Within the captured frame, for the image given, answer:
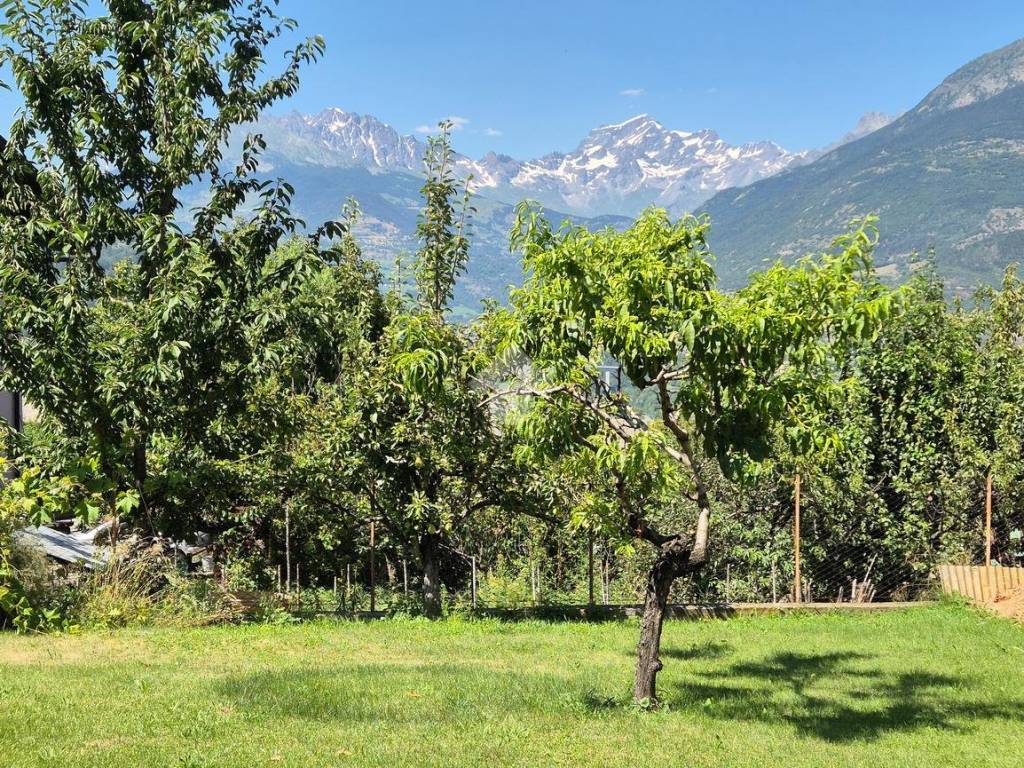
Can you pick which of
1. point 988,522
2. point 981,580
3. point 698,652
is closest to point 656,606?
point 698,652

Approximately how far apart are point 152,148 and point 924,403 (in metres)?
13.7

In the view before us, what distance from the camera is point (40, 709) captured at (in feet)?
24.2

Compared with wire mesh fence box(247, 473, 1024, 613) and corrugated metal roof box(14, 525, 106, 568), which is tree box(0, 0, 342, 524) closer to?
corrugated metal roof box(14, 525, 106, 568)

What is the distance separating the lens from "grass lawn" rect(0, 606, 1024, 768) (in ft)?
22.4

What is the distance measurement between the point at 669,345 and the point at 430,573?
29.1 feet

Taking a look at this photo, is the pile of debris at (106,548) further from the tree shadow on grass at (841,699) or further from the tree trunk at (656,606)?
the tree shadow on grass at (841,699)

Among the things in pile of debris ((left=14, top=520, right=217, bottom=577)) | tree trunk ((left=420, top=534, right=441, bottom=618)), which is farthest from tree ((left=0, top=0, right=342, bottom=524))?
tree trunk ((left=420, top=534, right=441, bottom=618))

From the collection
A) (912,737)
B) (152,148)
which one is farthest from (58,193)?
(912,737)

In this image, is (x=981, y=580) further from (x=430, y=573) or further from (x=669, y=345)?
(x=669, y=345)

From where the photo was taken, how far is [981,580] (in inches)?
597

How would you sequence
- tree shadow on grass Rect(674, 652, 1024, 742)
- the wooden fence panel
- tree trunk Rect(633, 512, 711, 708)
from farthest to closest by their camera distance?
1. the wooden fence panel
2. tree shadow on grass Rect(674, 652, 1024, 742)
3. tree trunk Rect(633, 512, 711, 708)

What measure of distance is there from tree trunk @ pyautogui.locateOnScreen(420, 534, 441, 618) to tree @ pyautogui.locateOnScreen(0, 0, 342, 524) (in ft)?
13.4

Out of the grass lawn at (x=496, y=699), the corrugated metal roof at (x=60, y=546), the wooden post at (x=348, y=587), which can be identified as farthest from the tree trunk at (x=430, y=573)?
the corrugated metal roof at (x=60, y=546)

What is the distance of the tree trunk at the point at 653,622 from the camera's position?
826 cm
